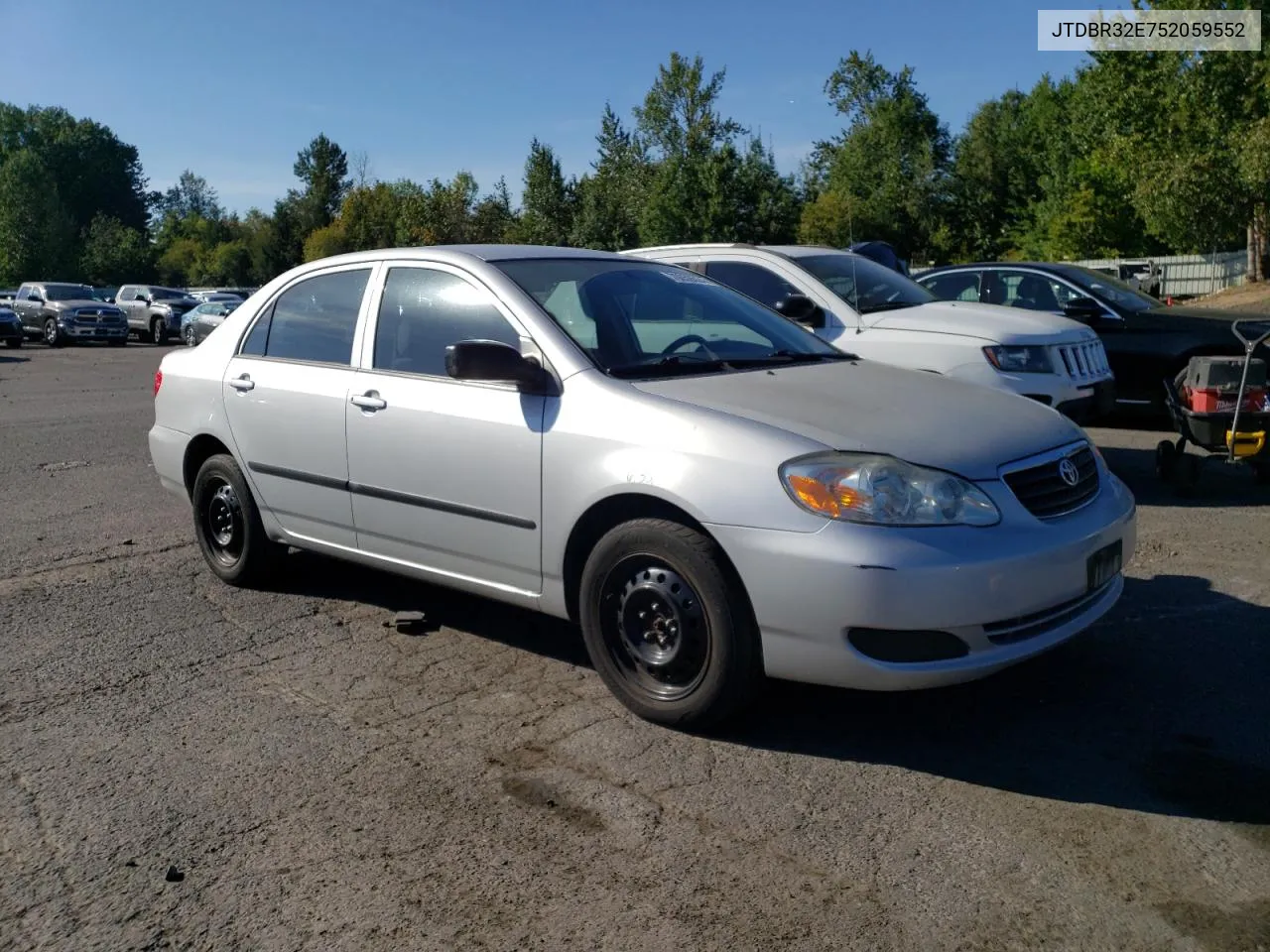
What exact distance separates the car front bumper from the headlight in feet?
14.1

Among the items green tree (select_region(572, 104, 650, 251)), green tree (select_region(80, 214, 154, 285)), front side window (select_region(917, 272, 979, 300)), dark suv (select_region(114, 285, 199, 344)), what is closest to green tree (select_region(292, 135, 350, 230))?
green tree (select_region(80, 214, 154, 285))

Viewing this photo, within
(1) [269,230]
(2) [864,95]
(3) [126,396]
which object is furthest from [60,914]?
(1) [269,230]

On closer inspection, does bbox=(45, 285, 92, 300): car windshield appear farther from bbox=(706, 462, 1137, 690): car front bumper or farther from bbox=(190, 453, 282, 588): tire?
bbox=(706, 462, 1137, 690): car front bumper

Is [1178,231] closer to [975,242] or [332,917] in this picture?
[975,242]

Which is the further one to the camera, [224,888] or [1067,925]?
[224,888]

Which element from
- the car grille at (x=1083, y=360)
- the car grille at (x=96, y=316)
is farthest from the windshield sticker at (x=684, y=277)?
the car grille at (x=96, y=316)

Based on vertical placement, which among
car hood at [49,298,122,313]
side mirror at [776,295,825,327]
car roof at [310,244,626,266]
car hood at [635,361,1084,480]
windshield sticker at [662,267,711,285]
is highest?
car hood at [49,298,122,313]

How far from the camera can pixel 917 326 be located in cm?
816

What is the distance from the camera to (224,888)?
10.1 ft

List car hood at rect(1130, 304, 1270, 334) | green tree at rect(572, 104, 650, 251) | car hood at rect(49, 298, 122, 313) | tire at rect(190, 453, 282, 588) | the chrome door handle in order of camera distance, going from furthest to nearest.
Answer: green tree at rect(572, 104, 650, 251)
car hood at rect(49, 298, 122, 313)
car hood at rect(1130, 304, 1270, 334)
tire at rect(190, 453, 282, 588)
the chrome door handle

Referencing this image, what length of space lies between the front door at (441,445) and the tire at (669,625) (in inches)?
15.3

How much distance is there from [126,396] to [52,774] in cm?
1449

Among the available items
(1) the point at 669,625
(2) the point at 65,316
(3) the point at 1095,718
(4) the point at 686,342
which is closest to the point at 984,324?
(4) the point at 686,342

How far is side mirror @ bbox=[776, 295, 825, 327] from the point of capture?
7.26m
